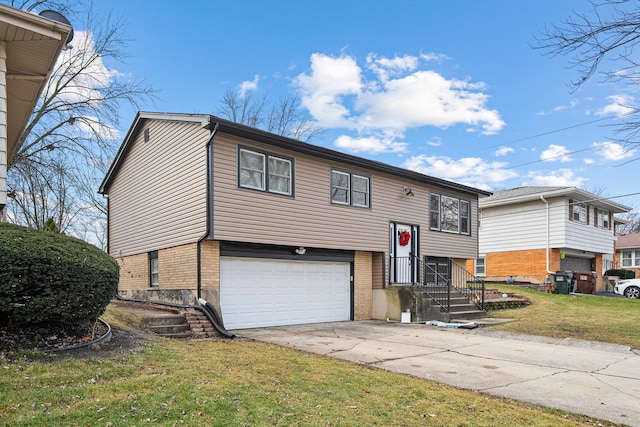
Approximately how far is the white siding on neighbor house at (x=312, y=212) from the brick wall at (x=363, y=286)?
18.5 inches

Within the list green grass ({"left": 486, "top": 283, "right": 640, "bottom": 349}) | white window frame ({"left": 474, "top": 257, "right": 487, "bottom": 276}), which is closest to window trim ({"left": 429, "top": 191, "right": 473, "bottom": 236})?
green grass ({"left": 486, "top": 283, "right": 640, "bottom": 349})

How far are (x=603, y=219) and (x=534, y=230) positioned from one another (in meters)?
6.76

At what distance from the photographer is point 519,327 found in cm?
1266

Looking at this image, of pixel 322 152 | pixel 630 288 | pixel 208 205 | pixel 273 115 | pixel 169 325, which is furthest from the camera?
pixel 273 115

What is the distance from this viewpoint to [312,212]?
13.5 m

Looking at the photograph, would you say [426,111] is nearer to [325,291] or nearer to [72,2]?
[325,291]

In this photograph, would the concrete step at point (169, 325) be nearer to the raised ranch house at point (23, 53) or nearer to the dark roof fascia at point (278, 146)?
the raised ranch house at point (23, 53)

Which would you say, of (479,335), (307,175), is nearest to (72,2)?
(307,175)

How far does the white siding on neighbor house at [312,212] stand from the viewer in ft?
37.7

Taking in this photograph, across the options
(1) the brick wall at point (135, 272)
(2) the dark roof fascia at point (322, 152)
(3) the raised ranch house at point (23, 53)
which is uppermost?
(3) the raised ranch house at point (23, 53)

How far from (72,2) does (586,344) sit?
17.2 m

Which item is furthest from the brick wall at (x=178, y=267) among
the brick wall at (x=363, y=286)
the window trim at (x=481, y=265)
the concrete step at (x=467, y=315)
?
the window trim at (x=481, y=265)

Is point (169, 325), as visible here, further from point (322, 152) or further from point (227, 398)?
point (322, 152)

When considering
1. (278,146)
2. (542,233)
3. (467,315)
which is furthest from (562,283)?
(278,146)
